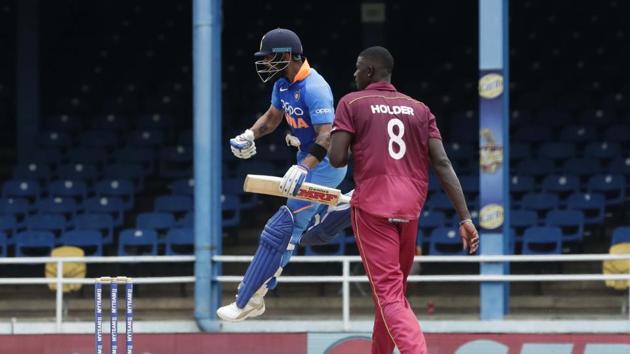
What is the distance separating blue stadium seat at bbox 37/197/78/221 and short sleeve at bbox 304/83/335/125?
7952 millimetres

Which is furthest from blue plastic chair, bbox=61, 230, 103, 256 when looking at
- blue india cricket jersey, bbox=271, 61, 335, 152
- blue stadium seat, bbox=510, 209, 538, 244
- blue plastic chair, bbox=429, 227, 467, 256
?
blue india cricket jersey, bbox=271, 61, 335, 152

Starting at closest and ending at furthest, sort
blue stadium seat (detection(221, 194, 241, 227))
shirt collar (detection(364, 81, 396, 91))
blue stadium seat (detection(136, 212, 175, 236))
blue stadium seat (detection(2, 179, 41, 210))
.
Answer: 1. shirt collar (detection(364, 81, 396, 91))
2. blue stadium seat (detection(136, 212, 175, 236))
3. blue stadium seat (detection(221, 194, 241, 227))
4. blue stadium seat (detection(2, 179, 41, 210))

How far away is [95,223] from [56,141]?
249 centimetres

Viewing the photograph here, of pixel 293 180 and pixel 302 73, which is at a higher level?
pixel 302 73

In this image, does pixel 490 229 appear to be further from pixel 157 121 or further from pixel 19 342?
pixel 157 121

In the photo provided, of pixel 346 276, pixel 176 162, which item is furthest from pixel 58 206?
pixel 346 276

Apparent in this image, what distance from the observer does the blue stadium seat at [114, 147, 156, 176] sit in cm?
1748

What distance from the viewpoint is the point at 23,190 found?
1667 cm

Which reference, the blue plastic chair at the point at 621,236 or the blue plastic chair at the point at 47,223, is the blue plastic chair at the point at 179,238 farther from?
the blue plastic chair at the point at 621,236

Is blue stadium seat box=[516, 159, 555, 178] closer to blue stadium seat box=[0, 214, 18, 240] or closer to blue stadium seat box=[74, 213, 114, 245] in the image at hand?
blue stadium seat box=[74, 213, 114, 245]

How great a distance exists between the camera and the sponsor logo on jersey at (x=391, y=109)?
766cm

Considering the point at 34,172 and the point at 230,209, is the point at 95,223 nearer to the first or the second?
the point at 230,209

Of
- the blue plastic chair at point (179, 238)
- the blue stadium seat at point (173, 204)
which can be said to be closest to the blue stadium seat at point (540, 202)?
the blue plastic chair at point (179, 238)

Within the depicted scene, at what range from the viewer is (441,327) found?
12844 millimetres
